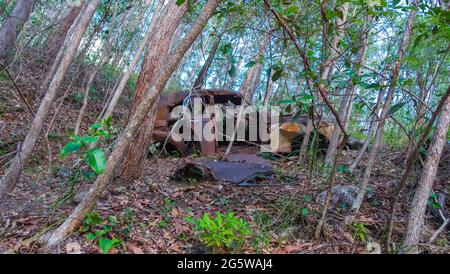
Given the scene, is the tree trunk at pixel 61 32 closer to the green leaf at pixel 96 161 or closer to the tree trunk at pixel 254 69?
the tree trunk at pixel 254 69

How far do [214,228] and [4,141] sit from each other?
4572mm

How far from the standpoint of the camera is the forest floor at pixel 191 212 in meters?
2.71

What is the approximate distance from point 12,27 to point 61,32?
4.54 feet

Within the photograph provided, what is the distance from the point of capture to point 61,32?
896cm

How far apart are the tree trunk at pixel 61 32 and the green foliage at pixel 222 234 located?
8221mm

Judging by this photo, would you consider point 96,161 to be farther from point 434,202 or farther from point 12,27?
point 12,27

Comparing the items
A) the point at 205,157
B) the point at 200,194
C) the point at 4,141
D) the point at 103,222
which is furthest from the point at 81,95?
the point at 103,222

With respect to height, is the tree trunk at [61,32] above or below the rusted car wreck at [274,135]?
above

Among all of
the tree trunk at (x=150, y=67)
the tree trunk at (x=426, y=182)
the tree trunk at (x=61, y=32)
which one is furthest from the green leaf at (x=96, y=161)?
the tree trunk at (x=61, y=32)

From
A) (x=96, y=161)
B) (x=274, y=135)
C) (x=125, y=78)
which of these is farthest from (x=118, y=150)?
(x=274, y=135)

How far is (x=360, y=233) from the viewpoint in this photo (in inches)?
121

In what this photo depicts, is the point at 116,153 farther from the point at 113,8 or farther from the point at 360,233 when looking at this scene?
the point at 113,8

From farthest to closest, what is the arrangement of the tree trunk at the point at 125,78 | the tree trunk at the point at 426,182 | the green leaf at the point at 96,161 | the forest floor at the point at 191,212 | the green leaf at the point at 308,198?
1. the tree trunk at the point at 125,78
2. the green leaf at the point at 308,198
3. the tree trunk at the point at 426,182
4. the forest floor at the point at 191,212
5. the green leaf at the point at 96,161

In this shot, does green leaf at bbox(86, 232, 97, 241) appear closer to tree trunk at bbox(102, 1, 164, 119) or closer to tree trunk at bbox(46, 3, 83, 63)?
tree trunk at bbox(102, 1, 164, 119)
